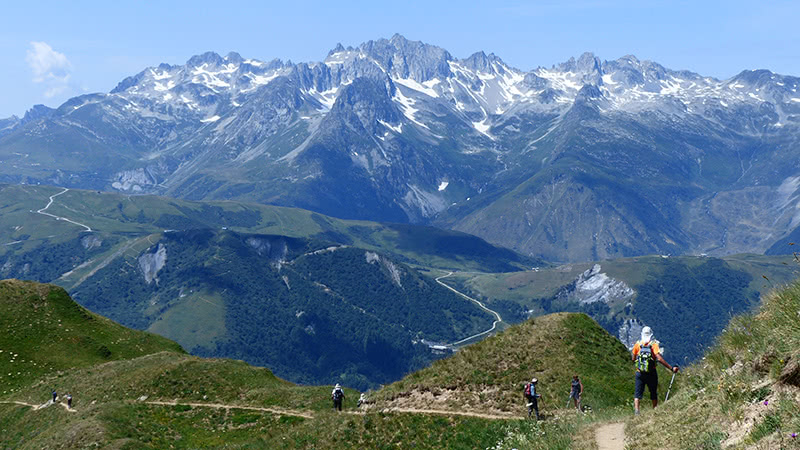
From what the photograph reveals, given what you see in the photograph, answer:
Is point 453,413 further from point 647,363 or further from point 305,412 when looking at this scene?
point 305,412

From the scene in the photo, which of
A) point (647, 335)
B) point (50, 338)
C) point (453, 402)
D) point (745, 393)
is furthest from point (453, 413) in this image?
point (50, 338)

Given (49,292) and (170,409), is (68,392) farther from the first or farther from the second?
(49,292)

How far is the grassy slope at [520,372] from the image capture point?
153 ft

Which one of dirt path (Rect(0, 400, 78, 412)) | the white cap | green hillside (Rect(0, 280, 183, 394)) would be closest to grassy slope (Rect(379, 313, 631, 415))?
the white cap

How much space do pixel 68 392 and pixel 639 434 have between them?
76.0 metres

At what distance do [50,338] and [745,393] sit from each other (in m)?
107

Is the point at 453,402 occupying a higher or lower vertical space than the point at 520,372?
lower

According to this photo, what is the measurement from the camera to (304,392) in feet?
218

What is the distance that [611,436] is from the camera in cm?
2731

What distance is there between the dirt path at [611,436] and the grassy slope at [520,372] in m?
14.8

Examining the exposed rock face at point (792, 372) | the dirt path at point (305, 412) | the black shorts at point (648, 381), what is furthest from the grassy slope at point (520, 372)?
the exposed rock face at point (792, 372)

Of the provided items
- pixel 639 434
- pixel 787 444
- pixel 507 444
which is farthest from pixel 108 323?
pixel 787 444

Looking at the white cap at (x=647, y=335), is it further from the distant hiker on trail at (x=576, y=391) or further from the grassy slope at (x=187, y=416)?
the distant hiker on trail at (x=576, y=391)

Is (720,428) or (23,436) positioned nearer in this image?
(720,428)
